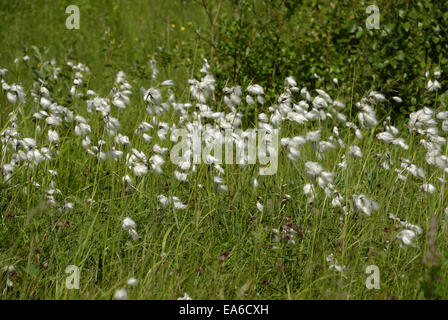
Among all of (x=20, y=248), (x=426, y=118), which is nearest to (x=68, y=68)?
(x=20, y=248)

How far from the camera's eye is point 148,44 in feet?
21.4

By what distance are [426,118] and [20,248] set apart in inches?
76.6

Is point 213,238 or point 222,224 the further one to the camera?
point 222,224

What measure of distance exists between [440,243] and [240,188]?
3.20ft

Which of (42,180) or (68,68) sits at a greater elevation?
(68,68)

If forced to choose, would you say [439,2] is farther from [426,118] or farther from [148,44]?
[148,44]

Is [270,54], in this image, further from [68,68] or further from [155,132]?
[68,68]

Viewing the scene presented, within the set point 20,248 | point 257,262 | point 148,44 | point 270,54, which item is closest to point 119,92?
point 20,248

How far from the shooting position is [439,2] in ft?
13.2

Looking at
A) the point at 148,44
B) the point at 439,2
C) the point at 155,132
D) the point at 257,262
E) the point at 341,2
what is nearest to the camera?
the point at 257,262
